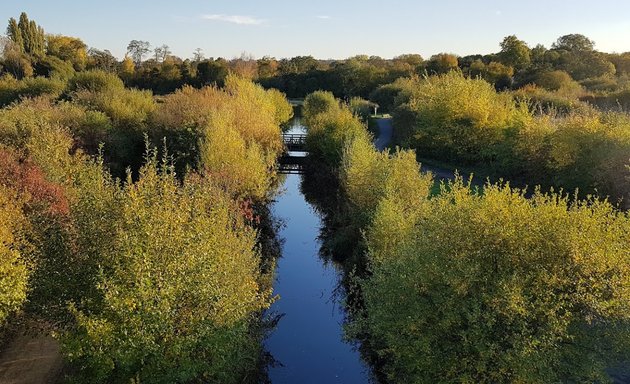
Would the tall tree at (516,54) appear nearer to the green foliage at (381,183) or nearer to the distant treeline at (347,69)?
→ the distant treeline at (347,69)

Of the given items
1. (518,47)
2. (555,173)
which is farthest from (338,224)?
(518,47)

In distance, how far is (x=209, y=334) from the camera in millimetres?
11406

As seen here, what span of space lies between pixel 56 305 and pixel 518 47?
81.4 metres

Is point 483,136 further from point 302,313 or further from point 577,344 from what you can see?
Result: point 577,344

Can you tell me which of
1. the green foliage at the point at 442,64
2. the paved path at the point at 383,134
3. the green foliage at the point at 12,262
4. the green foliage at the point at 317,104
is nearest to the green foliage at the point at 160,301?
the green foliage at the point at 12,262

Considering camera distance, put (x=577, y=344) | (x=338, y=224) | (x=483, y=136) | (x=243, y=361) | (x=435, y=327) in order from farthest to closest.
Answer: (x=483, y=136), (x=338, y=224), (x=243, y=361), (x=435, y=327), (x=577, y=344)

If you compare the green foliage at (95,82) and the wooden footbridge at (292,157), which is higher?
Result: the green foliage at (95,82)

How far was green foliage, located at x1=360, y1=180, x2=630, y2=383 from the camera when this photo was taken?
10688 mm

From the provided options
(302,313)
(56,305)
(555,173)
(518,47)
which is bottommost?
(302,313)

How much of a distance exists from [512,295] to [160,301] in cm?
765

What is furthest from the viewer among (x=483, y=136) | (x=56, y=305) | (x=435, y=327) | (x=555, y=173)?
(x=483, y=136)

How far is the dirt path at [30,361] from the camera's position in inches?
562

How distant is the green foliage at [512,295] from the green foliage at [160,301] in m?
4.28

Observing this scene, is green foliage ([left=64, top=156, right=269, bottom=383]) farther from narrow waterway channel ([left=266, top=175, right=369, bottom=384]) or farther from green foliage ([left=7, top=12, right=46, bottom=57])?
green foliage ([left=7, top=12, right=46, bottom=57])
